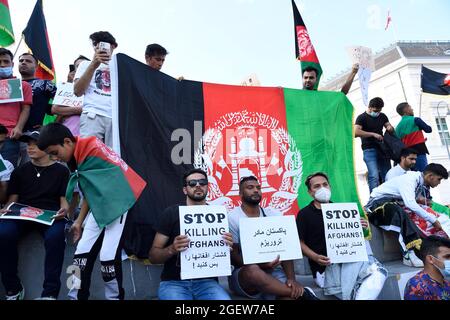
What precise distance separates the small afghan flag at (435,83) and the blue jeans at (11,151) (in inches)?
382

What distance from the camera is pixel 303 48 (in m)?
5.70

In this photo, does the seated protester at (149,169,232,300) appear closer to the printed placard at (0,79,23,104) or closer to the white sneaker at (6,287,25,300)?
the white sneaker at (6,287,25,300)

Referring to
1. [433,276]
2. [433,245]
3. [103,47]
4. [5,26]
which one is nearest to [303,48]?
[103,47]

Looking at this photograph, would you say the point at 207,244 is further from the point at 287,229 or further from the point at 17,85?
the point at 17,85

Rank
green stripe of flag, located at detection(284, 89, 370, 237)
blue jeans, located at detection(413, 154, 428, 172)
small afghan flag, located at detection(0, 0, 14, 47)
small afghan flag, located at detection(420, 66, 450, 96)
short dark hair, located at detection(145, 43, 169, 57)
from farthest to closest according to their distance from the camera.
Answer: small afghan flag, located at detection(420, 66, 450, 96) < blue jeans, located at detection(413, 154, 428, 172) < green stripe of flag, located at detection(284, 89, 370, 237) < small afghan flag, located at detection(0, 0, 14, 47) < short dark hair, located at detection(145, 43, 169, 57)

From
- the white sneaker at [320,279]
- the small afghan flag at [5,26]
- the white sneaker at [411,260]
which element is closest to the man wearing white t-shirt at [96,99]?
the small afghan flag at [5,26]

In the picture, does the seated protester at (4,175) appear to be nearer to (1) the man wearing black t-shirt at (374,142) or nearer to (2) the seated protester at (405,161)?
(2) the seated protester at (405,161)

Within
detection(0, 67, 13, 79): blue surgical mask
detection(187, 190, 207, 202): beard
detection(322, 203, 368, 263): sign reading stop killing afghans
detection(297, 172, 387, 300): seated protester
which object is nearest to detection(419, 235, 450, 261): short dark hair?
detection(297, 172, 387, 300): seated protester

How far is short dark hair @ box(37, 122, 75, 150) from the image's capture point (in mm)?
2812

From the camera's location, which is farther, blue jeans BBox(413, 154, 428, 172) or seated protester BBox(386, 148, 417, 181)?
blue jeans BBox(413, 154, 428, 172)

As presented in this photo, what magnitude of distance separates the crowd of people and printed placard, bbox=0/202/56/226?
5 cm

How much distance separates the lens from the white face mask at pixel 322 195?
3.45m

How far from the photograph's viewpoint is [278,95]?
505 cm
